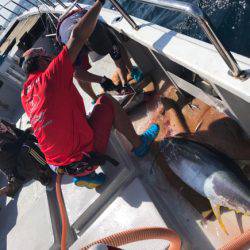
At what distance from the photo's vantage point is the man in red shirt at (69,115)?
3502 millimetres

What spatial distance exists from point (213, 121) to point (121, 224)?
1.33 metres

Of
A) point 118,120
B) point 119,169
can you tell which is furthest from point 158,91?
point 119,169

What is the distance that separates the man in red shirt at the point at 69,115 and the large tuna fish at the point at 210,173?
0.54m

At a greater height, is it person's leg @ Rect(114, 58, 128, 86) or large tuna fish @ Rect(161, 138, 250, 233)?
large tuna fish @ Rect(161, 138, 250, 233)

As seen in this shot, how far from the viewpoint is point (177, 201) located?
139 inches

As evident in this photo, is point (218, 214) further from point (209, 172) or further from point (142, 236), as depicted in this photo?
point (142, 236)

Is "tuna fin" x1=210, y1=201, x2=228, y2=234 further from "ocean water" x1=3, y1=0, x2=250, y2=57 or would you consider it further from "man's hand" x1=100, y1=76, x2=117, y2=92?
A: "man's hand" x1=100, y1=76, x2=117, y2=92

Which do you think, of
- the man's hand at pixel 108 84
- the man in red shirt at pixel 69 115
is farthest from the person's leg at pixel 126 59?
the man in red shirt at pixel 69 115

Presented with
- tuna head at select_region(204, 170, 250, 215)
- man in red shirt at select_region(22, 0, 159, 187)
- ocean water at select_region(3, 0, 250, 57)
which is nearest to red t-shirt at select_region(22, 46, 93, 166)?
man in red shirt at select_region(22, 0, 159, 187)

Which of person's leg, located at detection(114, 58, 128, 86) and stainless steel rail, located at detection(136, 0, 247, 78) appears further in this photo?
person's leg, located at detection(114, 58, 128, 86)

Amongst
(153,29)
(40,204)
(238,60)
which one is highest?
(238,60)

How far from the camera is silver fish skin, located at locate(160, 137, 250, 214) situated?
2924mm

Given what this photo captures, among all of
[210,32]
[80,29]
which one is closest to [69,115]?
[80,29]

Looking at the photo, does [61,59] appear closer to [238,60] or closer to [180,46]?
[180,46]
